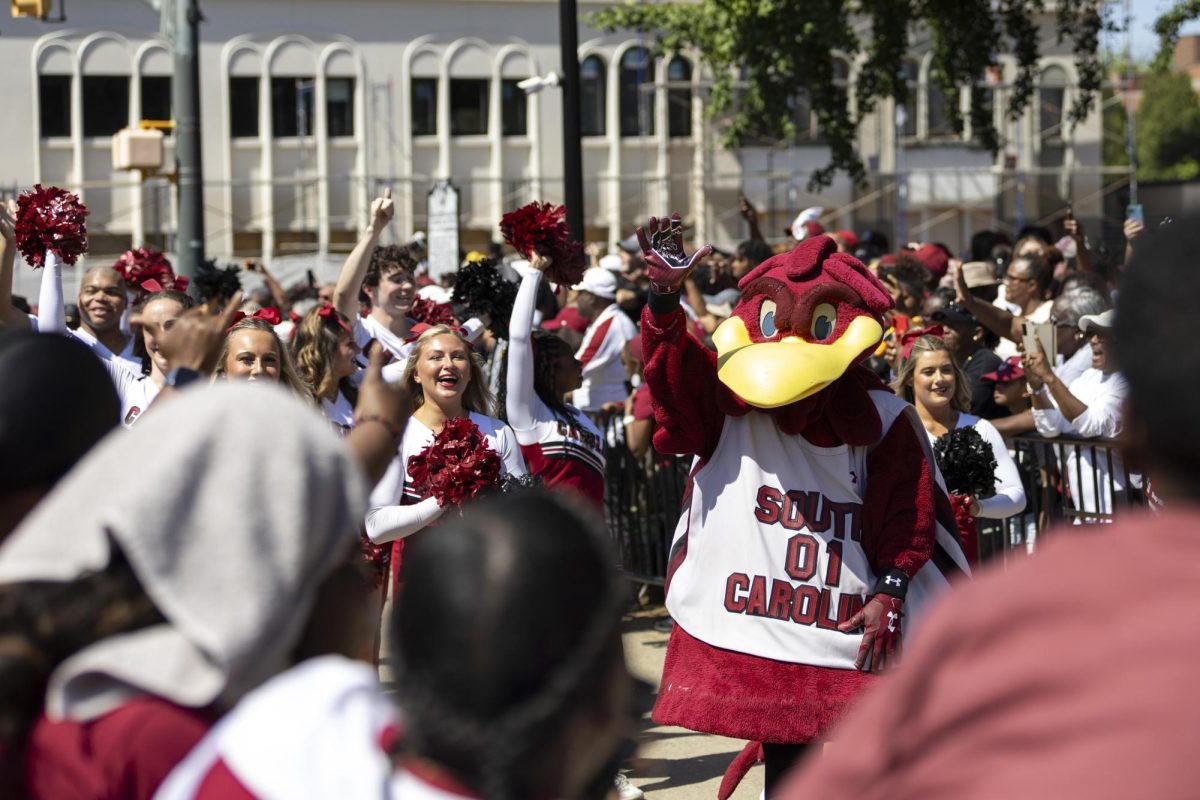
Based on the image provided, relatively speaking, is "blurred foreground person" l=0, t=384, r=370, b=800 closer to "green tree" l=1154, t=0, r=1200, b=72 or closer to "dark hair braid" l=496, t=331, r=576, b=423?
Result: "dark hair braid" l=496, t=331, r=576, b=423

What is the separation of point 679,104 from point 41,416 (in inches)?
1386

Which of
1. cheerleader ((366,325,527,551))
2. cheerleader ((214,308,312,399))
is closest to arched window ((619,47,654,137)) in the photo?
cheerleader ((366,325,527,551))

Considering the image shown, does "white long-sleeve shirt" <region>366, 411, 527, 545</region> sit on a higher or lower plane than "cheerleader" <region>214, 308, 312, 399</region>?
lower

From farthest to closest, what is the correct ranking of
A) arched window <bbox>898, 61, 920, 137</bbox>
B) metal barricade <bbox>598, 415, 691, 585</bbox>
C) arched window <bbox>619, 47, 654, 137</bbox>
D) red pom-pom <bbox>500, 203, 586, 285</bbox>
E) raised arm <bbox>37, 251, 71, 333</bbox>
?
arched window <bbox>898, 61, 920, 137</bbox> < arched window <bbox>619, 47, 654, 137</bbox> < metal barricade <bbox>598, 415, 691, 585</bbox> < red pom-pom <bbox>500, 203, 586, 285</bbox> < raised arm <bbox>37, 251, 71, 333</bbox>

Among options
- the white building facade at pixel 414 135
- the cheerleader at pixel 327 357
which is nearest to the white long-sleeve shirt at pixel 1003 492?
Answer: the cheerleader at pixel 327 357

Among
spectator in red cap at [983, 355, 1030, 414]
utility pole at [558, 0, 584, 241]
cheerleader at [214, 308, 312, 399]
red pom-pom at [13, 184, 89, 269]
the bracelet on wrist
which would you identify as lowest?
spectator in red cap at [983, 355, 1030, 414]

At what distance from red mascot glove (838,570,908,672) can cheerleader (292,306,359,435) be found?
9.21 ft

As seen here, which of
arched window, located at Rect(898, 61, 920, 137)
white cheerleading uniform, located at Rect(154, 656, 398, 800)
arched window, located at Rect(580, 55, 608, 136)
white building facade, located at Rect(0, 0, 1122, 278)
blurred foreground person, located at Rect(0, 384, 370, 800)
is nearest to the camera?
white cheerleading uniform, located at Rect(154, 656, 398, 800)

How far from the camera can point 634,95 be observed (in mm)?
36625

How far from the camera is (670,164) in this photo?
36.7 metres

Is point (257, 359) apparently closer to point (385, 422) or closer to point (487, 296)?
point (487, 296)

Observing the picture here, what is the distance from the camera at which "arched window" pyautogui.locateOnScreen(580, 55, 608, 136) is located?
36.2 metres

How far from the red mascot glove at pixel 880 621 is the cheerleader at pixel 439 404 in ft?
5.10

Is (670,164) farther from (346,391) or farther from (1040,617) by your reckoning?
(1040,617)
